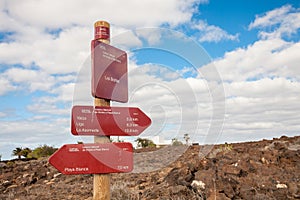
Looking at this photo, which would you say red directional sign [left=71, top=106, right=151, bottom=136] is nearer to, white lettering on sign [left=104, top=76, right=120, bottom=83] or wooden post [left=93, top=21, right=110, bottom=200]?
wooden post [left=93, top=21, right=110, bottom=200]

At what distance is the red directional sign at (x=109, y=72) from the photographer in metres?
4.61

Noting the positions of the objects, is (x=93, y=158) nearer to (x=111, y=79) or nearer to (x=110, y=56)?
(x=111, y=79)

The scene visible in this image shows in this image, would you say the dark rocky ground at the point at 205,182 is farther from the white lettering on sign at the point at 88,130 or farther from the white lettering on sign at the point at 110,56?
the white lettering on sign at the point at 110,56

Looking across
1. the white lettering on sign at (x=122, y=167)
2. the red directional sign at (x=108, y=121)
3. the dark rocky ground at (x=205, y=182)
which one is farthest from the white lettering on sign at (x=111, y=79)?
the dark rocky ground at (x=205, y=182)

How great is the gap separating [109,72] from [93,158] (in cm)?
122

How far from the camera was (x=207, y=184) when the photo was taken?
20.0 feet

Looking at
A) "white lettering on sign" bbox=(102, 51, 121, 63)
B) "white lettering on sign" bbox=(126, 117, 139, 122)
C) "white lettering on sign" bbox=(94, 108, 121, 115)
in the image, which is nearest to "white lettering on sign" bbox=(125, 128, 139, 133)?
"white lettering on sign" bbox=(126, 117, 139, 122)

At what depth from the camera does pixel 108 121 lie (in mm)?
4621

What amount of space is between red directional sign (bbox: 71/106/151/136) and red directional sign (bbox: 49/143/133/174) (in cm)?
18

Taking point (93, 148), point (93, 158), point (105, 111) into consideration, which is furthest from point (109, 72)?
point (93, 158)

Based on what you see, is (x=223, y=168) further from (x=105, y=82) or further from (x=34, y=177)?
(x=34, y=177)

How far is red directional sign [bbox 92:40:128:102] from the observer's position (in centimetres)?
461

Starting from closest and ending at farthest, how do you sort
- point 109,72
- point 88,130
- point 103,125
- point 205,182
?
point 88,130 < point 103,125 < point 109,72 < point 205,182

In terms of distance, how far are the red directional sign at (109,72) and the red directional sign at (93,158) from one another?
2.30 ft
